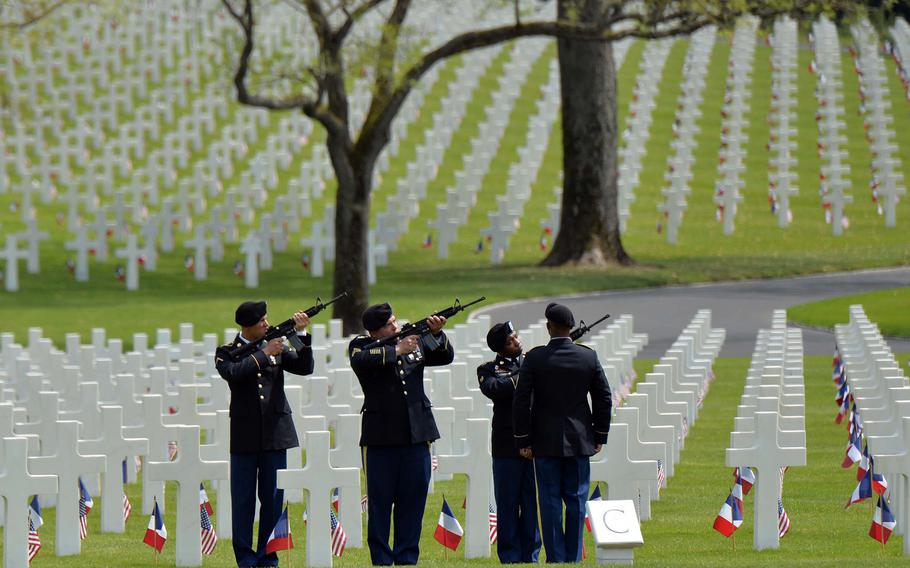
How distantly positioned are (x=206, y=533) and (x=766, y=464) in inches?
114

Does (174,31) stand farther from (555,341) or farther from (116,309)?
(555,341)

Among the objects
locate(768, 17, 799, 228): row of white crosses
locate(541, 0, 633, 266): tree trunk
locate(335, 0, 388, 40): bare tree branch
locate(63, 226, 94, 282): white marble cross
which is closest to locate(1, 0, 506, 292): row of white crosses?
locate(63, 226, 94, 282): white marble cross

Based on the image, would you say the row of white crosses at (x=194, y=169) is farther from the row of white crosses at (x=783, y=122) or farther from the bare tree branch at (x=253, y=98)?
the row of white crosses at (x=783, y=122)

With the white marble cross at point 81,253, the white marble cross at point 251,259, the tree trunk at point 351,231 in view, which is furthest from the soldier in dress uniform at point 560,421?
the white marble cross at point 81,253

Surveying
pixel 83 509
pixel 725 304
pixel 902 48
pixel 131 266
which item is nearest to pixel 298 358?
pixel 83 509

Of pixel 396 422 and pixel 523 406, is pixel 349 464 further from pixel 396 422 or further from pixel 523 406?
pixel 523 406

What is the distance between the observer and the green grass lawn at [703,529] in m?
8.54

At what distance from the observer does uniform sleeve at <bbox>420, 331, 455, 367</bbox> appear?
8.94 metres

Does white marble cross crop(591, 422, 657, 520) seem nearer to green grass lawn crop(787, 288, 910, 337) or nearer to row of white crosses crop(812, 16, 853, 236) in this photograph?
green grass lawn crop(787, 288, 910, 337)

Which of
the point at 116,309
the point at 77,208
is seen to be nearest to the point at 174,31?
the point at 77,208

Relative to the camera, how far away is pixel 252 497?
8.97 m

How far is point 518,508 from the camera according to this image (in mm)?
8883

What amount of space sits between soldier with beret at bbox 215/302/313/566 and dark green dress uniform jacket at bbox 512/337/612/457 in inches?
46.7

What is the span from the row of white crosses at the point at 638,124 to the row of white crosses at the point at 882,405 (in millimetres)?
15898
